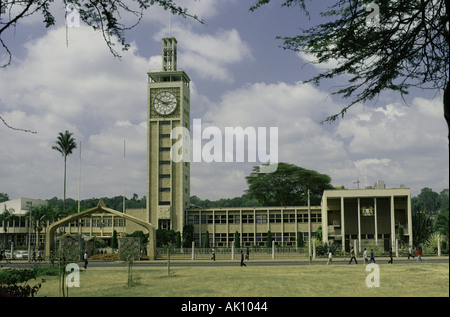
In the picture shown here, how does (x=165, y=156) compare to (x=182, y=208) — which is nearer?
(x=182, y=208)

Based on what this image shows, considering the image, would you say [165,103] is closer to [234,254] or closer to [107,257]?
[107,257]

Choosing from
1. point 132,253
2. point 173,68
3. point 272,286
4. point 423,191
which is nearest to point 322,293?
point 272,286

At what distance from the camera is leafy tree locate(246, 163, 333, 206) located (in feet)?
284

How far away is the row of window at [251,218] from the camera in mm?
72812

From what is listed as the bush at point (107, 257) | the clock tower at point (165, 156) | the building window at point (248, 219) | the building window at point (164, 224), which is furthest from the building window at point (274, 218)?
the bush at point (107, 257)

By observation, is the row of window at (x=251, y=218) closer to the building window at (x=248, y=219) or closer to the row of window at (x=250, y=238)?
the building window at (x=248, y=219)

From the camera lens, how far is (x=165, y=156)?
75.6 meters

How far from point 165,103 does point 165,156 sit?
27.6 ft

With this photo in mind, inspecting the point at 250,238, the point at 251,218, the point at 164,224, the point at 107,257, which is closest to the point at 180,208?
the point at 164,224

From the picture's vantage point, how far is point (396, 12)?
383 inches

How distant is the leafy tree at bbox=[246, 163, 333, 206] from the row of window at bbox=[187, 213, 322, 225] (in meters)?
14.4

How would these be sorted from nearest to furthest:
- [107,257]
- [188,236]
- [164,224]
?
1. [107,257]
2. [188,236]
3. [164,224]

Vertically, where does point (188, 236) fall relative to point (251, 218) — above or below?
below
